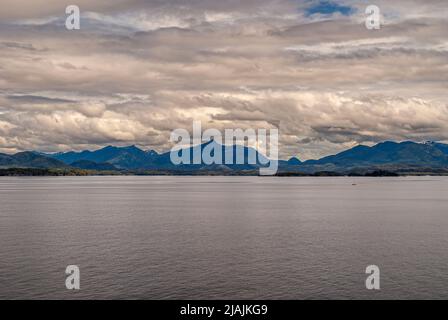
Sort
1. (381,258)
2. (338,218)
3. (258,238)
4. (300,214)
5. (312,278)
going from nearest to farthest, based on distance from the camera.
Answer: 1. (312,278)
2. (381,258)
3. (258,238)
4. (338,218)
5. (300,214)

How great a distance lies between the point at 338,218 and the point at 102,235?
79321 millimetres

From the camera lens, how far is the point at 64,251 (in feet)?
294
